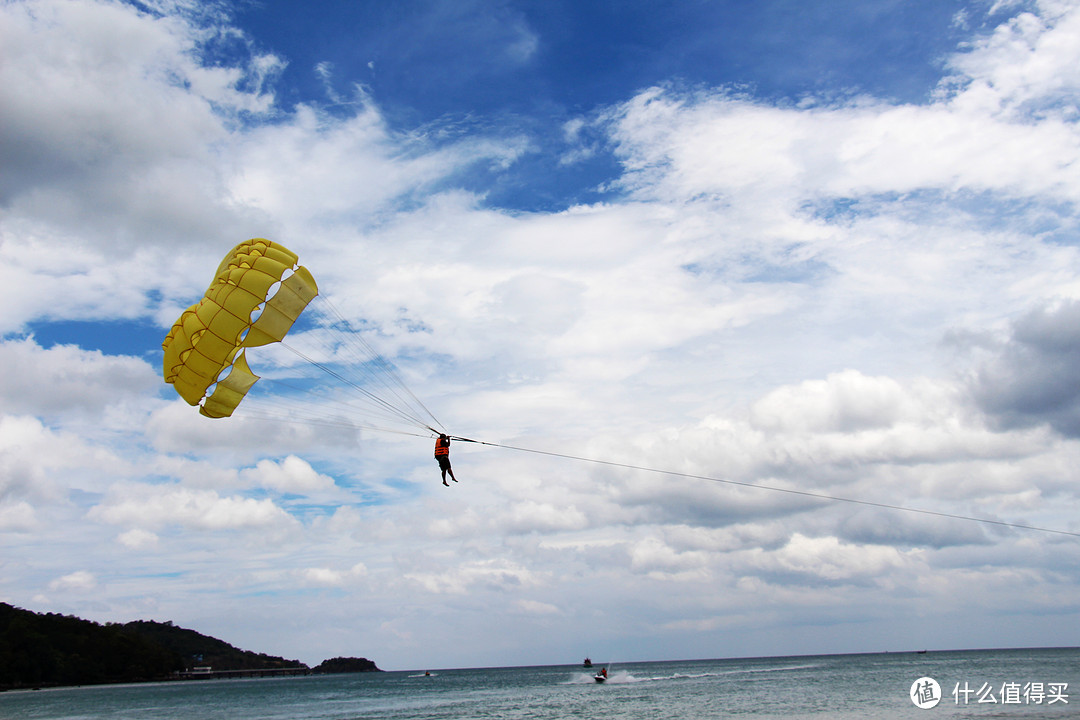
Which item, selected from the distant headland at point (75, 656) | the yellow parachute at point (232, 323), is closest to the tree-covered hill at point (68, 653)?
the distant headland at point (75, 656)

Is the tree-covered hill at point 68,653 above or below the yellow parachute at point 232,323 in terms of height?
below

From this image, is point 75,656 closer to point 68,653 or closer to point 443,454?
point 68,653

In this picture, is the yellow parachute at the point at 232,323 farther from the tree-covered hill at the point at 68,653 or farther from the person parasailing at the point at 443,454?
the tree-covered hill at the point at 68,653

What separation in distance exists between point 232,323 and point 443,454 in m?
4.60

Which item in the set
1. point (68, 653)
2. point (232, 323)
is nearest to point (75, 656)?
point (68, 653)

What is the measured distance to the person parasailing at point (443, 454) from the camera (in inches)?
574

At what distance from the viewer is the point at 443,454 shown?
575 inches

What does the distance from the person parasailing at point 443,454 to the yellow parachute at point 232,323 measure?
3.71m

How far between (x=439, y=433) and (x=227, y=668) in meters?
165

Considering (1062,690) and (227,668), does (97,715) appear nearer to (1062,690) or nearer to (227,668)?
(1062,690)

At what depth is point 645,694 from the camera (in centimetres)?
4531

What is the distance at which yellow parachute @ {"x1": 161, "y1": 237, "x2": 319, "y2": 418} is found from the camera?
44.2ft

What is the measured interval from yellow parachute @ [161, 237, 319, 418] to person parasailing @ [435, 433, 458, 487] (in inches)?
146

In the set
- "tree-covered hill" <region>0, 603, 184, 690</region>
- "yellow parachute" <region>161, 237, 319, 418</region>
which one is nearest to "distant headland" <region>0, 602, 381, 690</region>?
"tree-covered hill" <region>0, 603, 184, 690</region>
